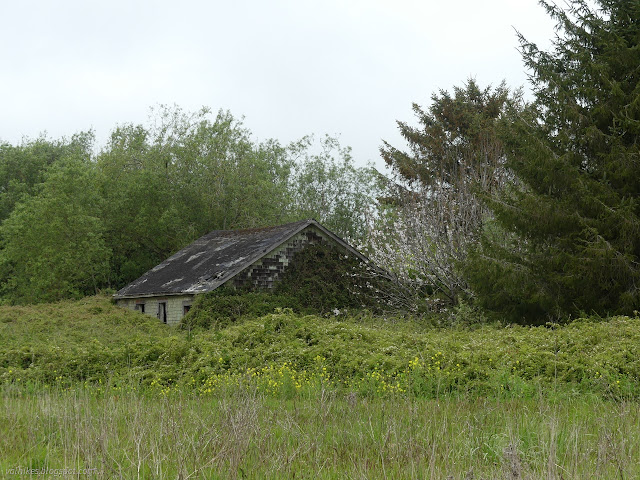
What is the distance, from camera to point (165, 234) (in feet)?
132

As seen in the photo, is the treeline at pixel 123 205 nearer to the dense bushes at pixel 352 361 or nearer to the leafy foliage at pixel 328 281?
the leafy foliage at pixel 328 281

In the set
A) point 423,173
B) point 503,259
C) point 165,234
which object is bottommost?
point 503,259

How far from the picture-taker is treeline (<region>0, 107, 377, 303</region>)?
119 ft

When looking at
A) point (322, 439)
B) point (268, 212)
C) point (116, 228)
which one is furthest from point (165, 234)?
point (322, 439)

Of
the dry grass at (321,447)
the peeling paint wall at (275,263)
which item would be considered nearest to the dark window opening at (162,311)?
the peeling paint wall at (275,263)

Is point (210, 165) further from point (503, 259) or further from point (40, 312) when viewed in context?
point (503, 259)

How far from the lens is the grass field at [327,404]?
5289 mm

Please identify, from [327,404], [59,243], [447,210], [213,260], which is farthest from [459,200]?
[59,243]

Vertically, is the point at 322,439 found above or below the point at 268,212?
below

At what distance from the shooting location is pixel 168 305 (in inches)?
1110

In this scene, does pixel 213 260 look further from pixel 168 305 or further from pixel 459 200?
pixel 459 200

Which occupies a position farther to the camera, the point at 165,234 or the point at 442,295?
the point at 165,234

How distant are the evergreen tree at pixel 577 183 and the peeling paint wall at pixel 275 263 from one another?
10.7m

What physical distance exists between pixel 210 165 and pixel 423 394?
111ft
